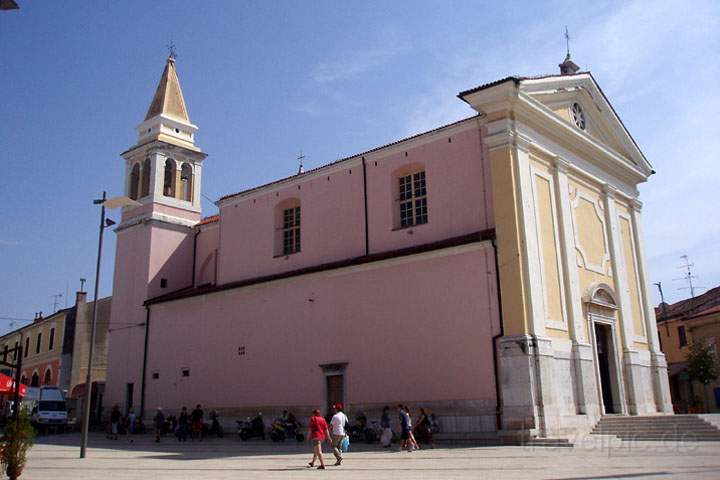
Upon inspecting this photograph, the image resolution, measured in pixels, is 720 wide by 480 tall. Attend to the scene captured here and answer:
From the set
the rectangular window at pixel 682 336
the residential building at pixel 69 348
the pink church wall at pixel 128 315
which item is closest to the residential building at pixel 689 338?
the rectangular window at pixel 682 336

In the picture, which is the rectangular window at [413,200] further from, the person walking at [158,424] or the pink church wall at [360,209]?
the person walking at [158,424]

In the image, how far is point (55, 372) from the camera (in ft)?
145

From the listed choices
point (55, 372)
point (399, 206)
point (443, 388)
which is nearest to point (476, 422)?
point (443, 388)

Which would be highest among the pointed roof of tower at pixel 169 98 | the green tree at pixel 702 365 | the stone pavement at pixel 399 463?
the pointed roof of tower at pixel 169 98

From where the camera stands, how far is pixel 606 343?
21.9 metres

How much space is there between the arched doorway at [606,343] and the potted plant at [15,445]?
1564 centimetres

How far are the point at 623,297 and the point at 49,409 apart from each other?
26.1m

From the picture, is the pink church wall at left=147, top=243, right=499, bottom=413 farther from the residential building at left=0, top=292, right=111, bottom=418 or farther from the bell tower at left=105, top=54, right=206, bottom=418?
the residential building at left=0, top=292, right=111, bottom=418

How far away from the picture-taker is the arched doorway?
20.9 metres

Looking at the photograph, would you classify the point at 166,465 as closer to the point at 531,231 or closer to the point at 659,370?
the point at 531,231

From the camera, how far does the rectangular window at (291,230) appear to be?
26023mm

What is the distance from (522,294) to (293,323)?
8.67 m

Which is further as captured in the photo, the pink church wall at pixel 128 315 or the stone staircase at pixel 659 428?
the pink church wall at pixel 128 315

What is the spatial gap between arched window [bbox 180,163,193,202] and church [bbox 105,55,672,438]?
7.99 ft
